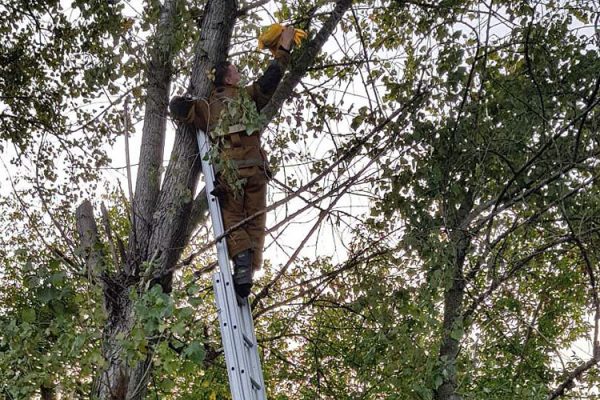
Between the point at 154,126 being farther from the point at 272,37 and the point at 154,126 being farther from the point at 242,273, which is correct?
the point at 242,273

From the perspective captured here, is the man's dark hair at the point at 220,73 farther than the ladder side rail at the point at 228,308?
Yes

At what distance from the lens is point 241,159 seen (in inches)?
162

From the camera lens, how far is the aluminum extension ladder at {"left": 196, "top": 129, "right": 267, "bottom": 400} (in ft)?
10.5

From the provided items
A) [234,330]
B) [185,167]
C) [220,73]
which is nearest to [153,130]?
[185,167]

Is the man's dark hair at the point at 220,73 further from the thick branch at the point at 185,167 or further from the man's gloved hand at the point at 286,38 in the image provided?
the man's gloved hand at the point at 286,38

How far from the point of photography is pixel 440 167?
185 inches

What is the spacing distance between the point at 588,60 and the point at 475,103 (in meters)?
0.79

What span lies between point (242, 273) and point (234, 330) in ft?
1.58

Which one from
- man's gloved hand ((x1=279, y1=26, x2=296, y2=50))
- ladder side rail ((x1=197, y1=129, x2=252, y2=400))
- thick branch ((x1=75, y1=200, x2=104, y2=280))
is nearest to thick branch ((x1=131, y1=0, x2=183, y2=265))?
thick branch ((x1=75, y1=200, x2=104, y2=280))

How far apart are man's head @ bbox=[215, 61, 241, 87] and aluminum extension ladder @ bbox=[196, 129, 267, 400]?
64 centimetres

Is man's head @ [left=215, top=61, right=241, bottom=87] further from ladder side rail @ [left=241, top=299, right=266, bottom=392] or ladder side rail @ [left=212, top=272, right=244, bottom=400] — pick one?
ladder side rail @ [left=241, top=299, right=266, bottom=392]

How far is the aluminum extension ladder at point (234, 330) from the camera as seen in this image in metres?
3.20

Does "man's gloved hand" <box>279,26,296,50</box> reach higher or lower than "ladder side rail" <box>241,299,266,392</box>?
higher

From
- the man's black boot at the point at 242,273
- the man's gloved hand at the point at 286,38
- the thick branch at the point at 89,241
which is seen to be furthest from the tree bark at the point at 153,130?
the man's gloved hand at the point at 286,38
